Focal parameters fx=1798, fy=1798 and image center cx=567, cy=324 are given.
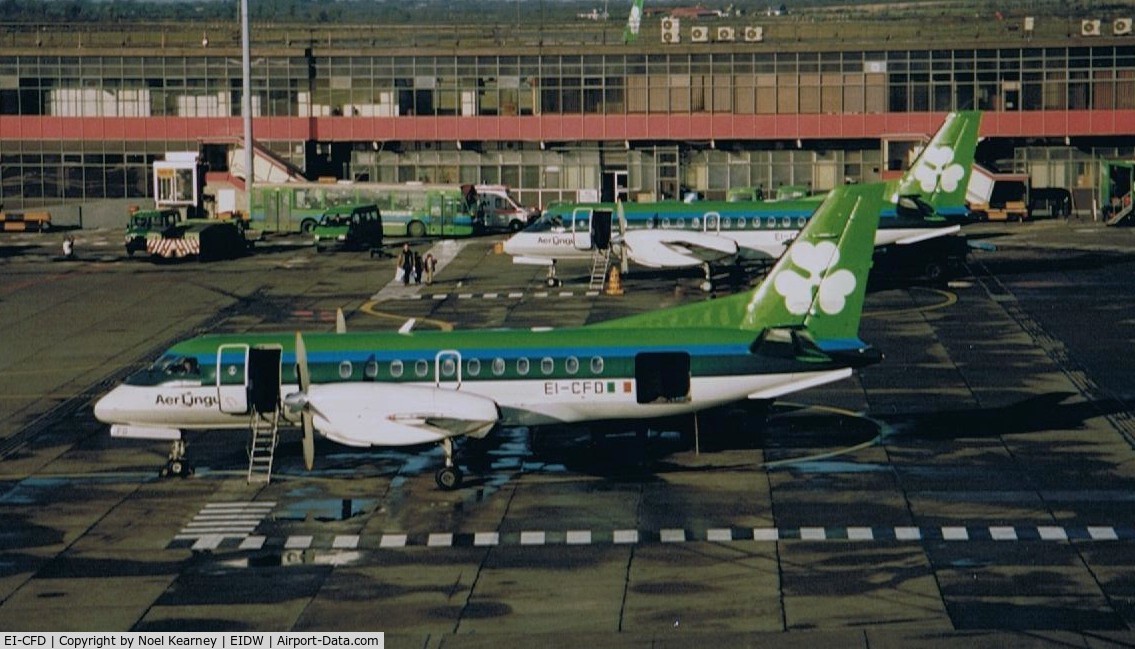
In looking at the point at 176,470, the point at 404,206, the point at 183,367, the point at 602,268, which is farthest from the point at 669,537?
the point at 404,206

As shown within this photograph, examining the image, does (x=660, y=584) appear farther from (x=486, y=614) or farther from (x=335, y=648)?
(x=335, y=648)

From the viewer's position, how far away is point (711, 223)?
89.0 m

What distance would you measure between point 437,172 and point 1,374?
71.6 m

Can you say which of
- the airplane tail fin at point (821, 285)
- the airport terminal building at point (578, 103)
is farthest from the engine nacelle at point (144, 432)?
the airport terminal building at point (578, 103)

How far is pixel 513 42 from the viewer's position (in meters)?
137

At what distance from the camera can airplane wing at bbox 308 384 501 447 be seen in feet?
149

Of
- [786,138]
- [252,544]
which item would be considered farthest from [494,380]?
[786,138]

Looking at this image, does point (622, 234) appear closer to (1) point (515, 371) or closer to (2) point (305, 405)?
(1) point (515, 371)

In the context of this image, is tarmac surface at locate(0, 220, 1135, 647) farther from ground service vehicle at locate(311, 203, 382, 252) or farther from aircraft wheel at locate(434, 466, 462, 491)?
ground service vehicle at locate(311, 203, 382, 252)

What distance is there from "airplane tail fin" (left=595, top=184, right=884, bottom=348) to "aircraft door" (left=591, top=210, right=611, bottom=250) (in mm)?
38029

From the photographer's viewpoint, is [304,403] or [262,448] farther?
[262,448]

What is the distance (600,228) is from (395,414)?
1764 inches

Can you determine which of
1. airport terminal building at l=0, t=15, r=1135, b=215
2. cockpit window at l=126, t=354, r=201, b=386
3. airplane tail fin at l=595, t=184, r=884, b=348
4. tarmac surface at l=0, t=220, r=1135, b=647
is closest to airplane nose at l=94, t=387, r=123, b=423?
cockpit window at l=126, t=354, r=201, b=386

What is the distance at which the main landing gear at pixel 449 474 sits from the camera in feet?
153
